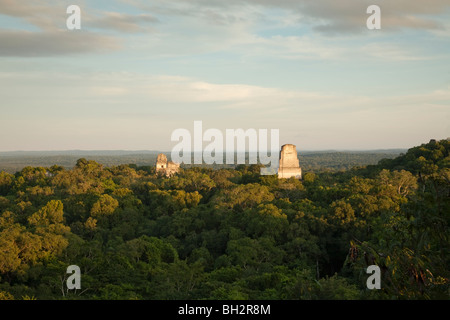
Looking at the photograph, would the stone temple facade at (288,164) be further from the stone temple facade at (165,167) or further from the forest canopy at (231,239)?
the stone temple facade at (165,167)

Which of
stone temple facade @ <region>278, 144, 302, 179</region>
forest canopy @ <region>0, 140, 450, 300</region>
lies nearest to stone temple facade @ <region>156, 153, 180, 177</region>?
forest canopy @ <region>0, 140, 450, 300</region>

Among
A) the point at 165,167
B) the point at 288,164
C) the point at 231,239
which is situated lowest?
the point at 231,239

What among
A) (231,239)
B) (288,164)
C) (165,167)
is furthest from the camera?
(165,167)

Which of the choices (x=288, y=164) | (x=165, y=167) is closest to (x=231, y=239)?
(x=288, y=164)

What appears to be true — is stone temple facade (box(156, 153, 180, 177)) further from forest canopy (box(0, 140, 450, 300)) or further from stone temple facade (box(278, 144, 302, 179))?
stone temple facade (box(278, 144, 302, 179))

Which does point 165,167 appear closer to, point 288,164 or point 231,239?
point 288,164

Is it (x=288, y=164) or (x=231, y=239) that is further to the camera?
(x=288, y=164)
